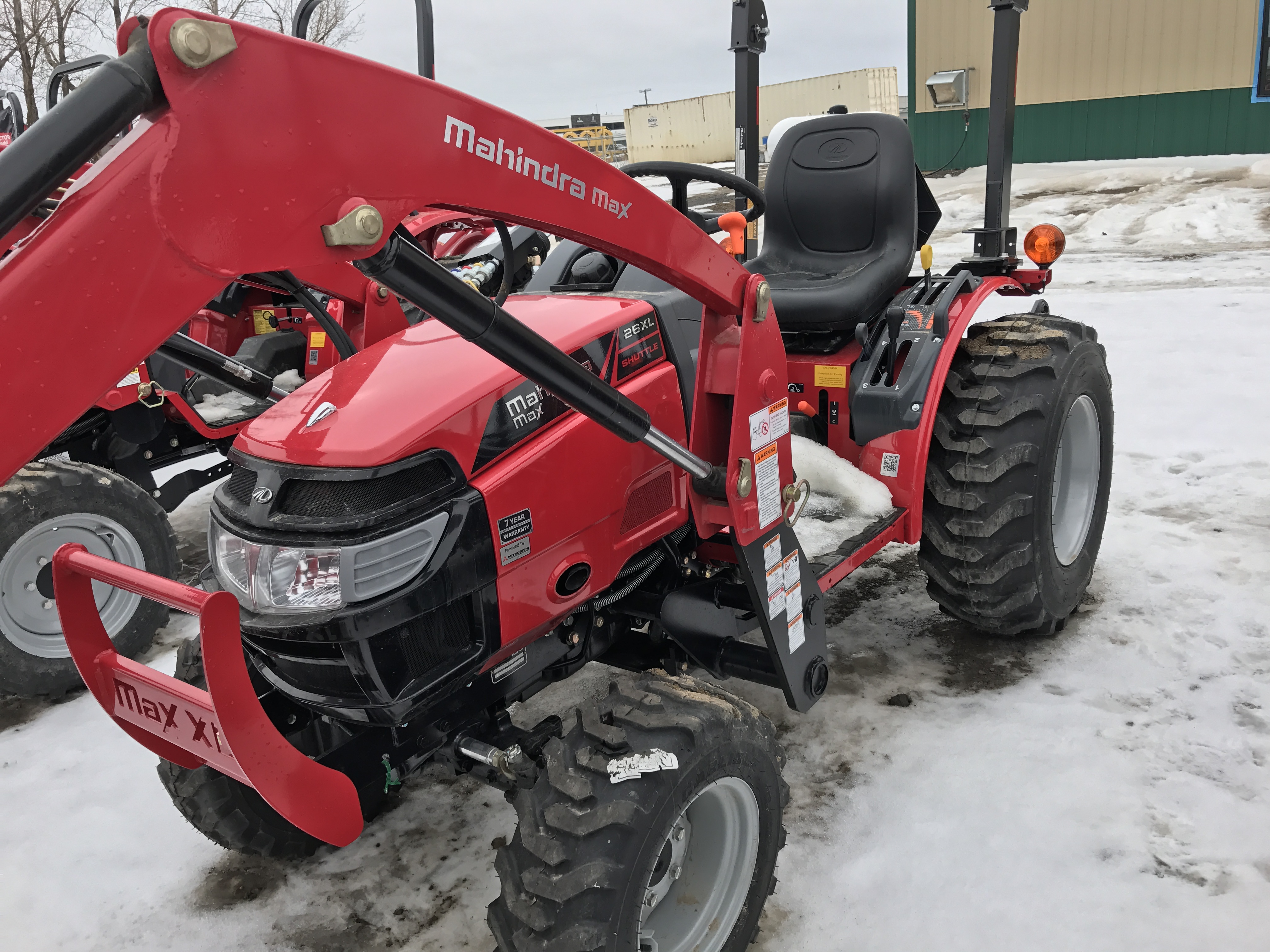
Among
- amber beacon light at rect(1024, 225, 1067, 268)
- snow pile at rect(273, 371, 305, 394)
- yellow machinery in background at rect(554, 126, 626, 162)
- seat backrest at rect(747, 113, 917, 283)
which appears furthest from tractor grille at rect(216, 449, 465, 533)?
yellow machinery in background at rect(554, 126, 626, 162)

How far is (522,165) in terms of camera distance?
58.8 inches

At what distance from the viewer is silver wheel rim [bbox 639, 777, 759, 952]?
1.97 metres

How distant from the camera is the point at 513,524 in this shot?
187 centimetres

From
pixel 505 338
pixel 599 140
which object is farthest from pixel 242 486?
pixel 599 140

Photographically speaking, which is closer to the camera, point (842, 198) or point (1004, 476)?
point (1004, 476)

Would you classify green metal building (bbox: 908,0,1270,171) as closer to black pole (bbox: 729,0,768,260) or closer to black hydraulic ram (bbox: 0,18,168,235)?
black pole (bbox: 729,0,768,260)

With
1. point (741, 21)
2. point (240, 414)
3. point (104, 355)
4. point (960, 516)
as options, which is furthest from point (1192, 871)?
point (240, 414)

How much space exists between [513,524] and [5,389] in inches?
38.2

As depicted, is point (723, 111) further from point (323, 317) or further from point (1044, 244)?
point (323, 317)

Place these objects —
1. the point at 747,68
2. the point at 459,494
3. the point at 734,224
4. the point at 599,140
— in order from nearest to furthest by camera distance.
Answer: the point at 459,494
the point at 734,224
the point at 747,68
the point at 599,140

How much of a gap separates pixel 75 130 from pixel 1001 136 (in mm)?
3140

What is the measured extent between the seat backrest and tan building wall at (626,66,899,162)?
28615 millimetres

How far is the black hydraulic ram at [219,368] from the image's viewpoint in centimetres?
259

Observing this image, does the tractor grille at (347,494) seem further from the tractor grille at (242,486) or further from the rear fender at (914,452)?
the rear fender at (914,452)
